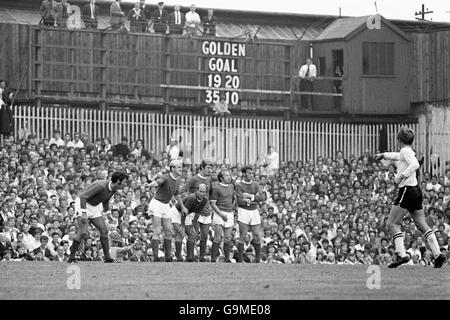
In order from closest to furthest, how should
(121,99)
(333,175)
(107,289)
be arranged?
1. (107,289)
2. (333,175)
3. (121,99)

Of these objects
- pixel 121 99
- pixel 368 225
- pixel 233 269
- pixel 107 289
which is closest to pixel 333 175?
pixel 368 225

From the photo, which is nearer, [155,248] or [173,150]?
[155,248]

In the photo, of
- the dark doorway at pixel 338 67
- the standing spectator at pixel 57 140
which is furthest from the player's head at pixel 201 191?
the dark doorway at pixel 338 67

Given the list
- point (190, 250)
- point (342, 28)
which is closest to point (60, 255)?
point (190, 250)

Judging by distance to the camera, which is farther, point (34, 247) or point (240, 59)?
point (240, 59)

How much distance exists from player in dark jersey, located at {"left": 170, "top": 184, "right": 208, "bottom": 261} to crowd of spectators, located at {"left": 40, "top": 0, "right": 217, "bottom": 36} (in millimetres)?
15538

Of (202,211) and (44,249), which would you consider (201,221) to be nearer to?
(202,211)

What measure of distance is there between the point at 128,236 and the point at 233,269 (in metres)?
8.04

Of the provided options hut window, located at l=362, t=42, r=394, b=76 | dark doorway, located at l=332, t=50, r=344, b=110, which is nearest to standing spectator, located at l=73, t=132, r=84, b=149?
dark doorway, located at l=332, t=50, r=344, b=110

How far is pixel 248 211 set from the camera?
3162cm

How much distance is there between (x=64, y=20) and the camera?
4466 centimetres

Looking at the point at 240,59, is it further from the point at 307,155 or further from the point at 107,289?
the point at 107,289

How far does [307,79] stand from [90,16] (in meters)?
8.98

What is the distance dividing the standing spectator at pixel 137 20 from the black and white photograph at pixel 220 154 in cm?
5
